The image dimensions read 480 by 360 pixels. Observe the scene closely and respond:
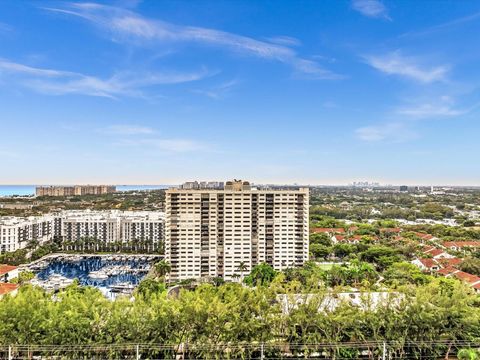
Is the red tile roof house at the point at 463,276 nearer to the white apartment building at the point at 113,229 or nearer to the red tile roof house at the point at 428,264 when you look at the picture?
the red tile roof house at the point at 428,264

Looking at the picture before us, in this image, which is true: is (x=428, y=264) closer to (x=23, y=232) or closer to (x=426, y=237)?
(x=426, y=237)

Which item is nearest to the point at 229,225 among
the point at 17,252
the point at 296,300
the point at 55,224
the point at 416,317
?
the point at 296,300

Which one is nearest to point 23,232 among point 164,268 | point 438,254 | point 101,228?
point 101,228

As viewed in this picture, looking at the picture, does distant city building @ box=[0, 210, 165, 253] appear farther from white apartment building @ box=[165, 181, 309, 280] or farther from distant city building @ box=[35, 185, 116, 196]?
distant city building @ box=[35, 185, 116, 196]

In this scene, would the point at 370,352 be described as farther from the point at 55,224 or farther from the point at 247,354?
the point at 55,224

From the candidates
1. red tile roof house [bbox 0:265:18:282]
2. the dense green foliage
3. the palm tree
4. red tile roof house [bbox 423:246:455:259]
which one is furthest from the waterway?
red tile roof house [bbox 423:246:455:259]
